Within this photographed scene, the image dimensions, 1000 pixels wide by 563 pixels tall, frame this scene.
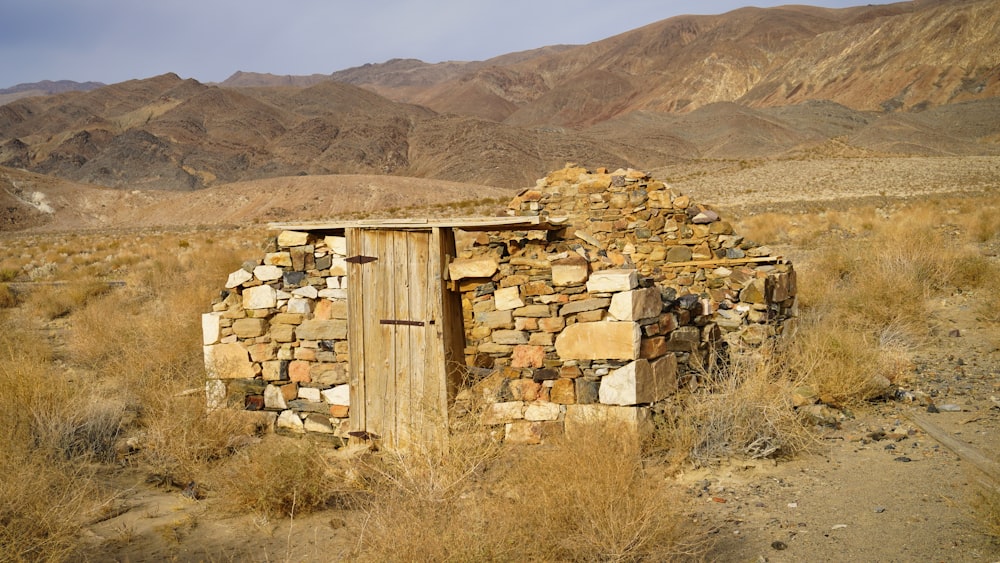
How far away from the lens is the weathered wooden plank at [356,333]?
6.90 metres

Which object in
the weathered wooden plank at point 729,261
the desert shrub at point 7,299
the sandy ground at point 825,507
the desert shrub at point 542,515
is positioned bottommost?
the sandy ground at point 825,507

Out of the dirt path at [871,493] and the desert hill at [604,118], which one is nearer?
the dirt path at [871,493]

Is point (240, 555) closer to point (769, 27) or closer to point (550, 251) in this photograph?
point (550, 251)

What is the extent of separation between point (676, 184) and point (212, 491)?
114ft

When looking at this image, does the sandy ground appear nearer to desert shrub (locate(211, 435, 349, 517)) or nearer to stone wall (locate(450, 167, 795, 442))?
desert shrub (locate(211, 435, 349, 517))

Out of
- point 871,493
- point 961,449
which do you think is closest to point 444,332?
point 871,493

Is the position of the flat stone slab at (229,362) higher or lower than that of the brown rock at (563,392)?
higher

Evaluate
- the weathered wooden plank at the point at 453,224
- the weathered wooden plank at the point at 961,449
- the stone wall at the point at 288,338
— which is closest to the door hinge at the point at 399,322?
the stone wall at the point at 288,338

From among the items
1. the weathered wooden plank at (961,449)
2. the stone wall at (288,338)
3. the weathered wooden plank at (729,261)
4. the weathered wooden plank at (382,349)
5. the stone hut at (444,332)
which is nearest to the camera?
the weathered wooden plank at (961,449)

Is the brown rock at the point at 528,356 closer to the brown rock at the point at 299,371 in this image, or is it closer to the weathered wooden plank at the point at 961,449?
the brown rock at the point at 299,371

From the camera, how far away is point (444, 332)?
650cm

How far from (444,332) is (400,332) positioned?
0.50m

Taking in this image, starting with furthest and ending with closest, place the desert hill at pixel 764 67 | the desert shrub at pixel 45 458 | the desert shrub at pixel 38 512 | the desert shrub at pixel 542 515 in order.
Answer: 1. the desert hill at pixel 764 67
2. the desert shrub at pixel 45 458
3. the desert shrub at pixel 38 512
4. the desert shrub at pixel 542 515

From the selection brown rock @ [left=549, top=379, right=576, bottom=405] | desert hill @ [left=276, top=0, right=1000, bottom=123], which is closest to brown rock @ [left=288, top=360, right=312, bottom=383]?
brown rock @ [left=549, top=379, right=576, bottom=405]
